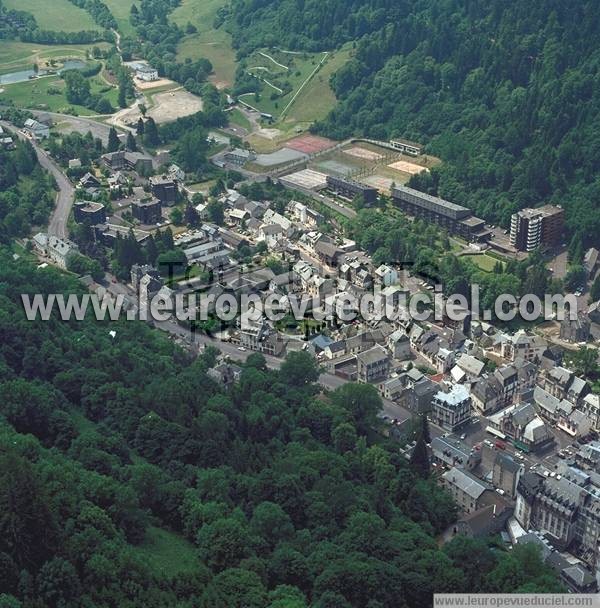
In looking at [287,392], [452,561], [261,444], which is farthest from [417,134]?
[452,561]

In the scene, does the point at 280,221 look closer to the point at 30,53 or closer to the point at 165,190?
the point at 165,190

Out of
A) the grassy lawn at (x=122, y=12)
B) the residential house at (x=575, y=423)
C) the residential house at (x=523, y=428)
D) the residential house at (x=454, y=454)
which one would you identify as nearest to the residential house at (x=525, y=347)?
the residential house at (x=523, y=428)

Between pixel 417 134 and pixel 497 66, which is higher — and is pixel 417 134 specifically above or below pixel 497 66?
below

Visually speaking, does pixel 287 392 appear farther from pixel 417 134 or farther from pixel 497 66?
pixel 497 66

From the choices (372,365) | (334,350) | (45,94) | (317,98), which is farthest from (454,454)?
(45,94)

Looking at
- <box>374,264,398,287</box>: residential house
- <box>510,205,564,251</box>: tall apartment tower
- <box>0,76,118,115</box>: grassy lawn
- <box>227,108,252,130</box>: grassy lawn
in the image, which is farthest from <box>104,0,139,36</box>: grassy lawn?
<box>374,264,398,287</box>: residential house

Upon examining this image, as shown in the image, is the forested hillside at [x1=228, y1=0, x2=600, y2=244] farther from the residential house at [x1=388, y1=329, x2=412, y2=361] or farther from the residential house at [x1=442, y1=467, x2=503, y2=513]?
the residential house at [x1=442, y1=467, x2=503, y2=513]
